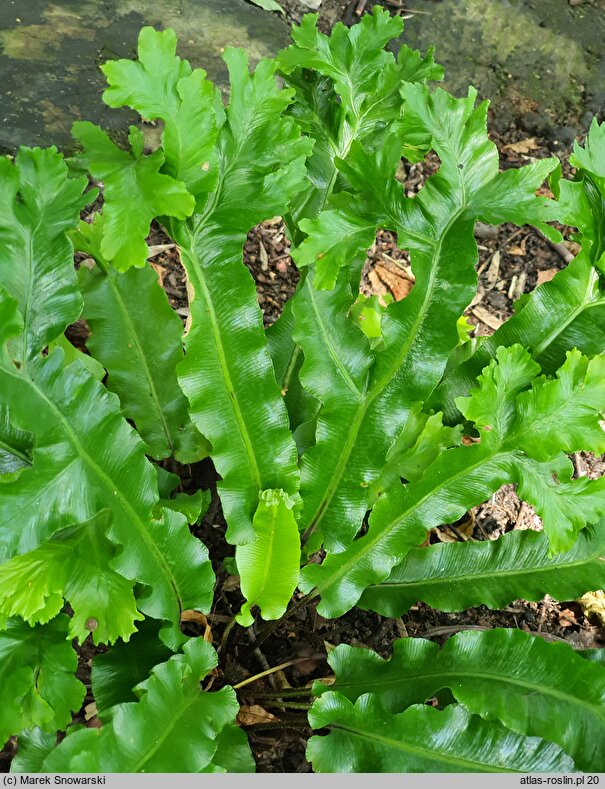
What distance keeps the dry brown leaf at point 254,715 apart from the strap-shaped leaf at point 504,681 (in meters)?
0.21

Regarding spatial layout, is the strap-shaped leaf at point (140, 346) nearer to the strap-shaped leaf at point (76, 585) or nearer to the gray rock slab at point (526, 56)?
the strap-shaped leaf at point (76, 585)

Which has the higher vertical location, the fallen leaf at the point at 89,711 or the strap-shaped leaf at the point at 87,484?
the strap-shaped leaf at the point at 87,484

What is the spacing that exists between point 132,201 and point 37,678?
0.83 meters

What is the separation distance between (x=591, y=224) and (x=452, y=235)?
0.27 meters

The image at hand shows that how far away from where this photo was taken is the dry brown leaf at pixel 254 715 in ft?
4.67

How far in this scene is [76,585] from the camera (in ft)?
3.61

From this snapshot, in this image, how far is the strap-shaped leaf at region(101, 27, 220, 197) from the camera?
3.43ft

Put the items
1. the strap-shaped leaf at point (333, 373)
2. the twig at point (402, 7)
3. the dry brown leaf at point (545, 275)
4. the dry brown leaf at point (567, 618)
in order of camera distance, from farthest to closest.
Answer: the twig at point (402, 7)
the dry brown leaf at point (545, 275)
the dry brown leaf at point (567, 618)
the strap-shaped leaf at point (333, 373)

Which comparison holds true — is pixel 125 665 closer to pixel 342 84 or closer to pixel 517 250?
pixel 342 84

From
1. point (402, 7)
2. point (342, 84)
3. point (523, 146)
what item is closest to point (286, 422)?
point (342, 84)

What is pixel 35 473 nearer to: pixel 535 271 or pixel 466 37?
pixel 535 271

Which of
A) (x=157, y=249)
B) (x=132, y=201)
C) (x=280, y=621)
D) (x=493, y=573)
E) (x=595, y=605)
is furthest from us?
(x=157, y=249)

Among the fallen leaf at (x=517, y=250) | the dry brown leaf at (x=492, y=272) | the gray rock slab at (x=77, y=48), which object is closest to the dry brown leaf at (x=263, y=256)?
the gray rock slab at (x=77, y=48)

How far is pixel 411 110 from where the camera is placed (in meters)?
1.18
